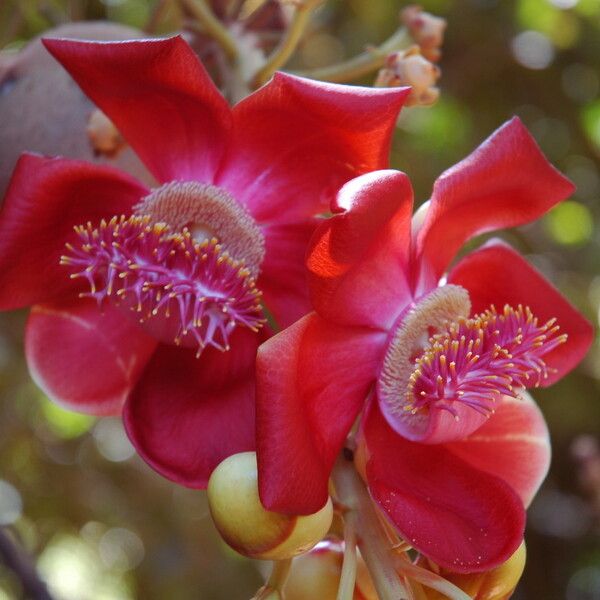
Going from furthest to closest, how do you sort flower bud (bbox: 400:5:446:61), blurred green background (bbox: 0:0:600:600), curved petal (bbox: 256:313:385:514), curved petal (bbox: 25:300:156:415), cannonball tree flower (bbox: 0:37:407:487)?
1. blurred green background (bbox: 0:0:600:600)
2. flower bud (bbox: 400:5:446:61)
3. curved petal (bbox: 25:300:156:415)
4. cannonball tree flower (bbox: 0:37:407:487)
5. curved petal (bbox: 256:313:385:514)

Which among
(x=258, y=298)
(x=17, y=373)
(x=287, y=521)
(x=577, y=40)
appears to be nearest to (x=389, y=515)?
(x=287, y=521)

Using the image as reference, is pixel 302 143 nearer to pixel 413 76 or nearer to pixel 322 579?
pixel 413 76

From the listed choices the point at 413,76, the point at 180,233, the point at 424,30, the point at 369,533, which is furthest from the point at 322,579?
the point at 424,30

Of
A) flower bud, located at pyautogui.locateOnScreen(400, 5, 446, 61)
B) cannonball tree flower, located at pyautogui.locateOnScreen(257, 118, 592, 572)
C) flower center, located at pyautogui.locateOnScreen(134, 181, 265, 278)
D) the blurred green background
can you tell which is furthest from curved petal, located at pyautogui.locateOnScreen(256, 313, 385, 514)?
the blurred green background

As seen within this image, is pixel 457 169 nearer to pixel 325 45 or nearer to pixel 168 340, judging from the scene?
pixel 168 340

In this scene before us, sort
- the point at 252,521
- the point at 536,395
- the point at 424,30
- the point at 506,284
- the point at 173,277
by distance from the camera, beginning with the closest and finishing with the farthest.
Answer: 1. the point at 252,521
2. the point at 173,277
3. the point at 506,284
4. the point at 424,30
5. the point at 536,395

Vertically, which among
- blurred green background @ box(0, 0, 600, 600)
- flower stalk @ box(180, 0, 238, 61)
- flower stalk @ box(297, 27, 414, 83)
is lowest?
blurred green background @ box(0, 0, 600, 600)

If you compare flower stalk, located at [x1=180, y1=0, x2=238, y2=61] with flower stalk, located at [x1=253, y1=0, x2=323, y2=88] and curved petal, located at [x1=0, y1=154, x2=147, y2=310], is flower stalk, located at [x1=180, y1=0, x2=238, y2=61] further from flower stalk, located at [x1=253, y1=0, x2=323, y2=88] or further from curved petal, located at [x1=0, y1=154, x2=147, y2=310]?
curved petal, located at [x1=0, y1=154, x2=147, y2=310]

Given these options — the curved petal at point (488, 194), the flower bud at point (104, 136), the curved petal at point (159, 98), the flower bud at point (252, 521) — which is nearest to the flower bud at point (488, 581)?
the flower bud at point (252, 521)
